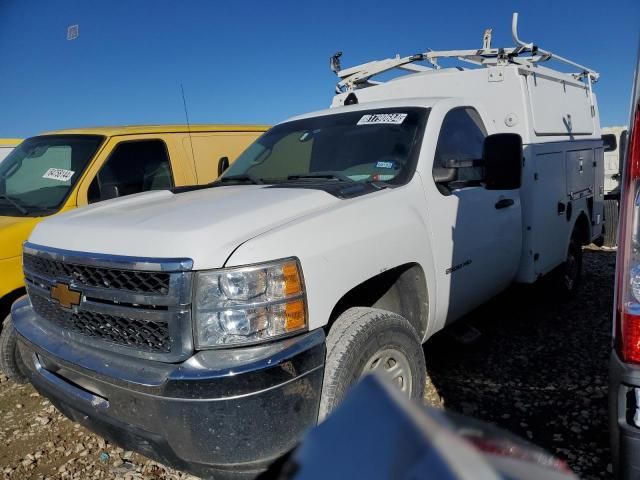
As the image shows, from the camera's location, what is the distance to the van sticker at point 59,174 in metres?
4.48

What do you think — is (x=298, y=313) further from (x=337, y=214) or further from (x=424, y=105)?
(x=424, y=105)

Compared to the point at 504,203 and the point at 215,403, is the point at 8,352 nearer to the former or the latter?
the point at 215,403

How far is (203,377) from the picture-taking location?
184 cm

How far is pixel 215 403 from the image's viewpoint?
5.98 ft

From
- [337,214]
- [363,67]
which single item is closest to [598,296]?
[363,67]

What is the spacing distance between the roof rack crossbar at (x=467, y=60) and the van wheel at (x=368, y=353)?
2.98 metres

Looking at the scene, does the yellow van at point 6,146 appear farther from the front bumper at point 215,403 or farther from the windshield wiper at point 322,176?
the front bumper at point 215,403

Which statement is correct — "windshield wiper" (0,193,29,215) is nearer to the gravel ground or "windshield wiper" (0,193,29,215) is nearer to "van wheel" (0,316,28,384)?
"van wheel" (0,316,28,384)

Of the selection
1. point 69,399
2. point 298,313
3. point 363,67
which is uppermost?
point 363,67

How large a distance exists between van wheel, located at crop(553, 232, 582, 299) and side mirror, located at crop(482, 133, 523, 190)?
2283 millimetres

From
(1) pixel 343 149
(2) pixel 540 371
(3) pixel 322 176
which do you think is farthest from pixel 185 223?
(2) pixel 540 371

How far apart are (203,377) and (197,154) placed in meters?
4.04

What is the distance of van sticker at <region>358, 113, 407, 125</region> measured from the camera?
3.32 m

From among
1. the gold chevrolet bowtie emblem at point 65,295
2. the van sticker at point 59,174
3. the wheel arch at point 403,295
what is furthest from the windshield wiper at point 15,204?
the wheel arch at point 403,295
